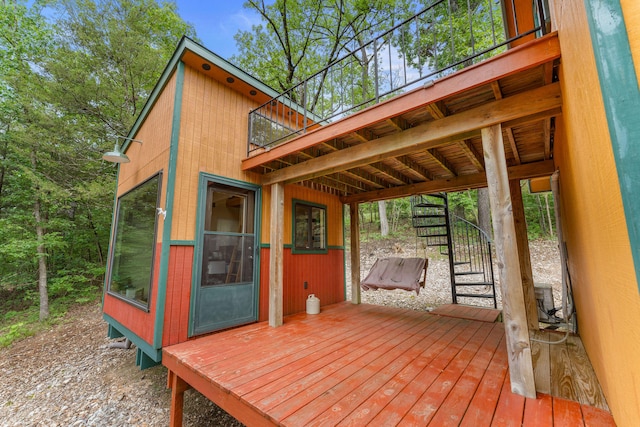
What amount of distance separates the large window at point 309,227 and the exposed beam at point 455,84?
1.93 m

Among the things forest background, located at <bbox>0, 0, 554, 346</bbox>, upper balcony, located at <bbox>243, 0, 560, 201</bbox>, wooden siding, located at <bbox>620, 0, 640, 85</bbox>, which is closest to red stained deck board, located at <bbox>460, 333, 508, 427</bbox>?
wooden siding, located at <bbox>620, 0, 640, 85</bbox>

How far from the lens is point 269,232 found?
420cm

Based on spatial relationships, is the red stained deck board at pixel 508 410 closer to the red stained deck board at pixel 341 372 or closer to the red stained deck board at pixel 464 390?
the red stained deck board at pixel 464 390

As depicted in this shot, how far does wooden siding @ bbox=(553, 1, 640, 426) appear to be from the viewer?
3.33 feet

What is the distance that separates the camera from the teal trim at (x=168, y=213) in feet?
9.73

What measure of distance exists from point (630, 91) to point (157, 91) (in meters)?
5.22

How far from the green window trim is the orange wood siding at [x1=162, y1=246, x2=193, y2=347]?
6.05ft

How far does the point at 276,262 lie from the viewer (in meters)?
3.79

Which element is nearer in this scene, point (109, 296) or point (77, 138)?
point (109, 296)

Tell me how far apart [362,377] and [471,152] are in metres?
2.81

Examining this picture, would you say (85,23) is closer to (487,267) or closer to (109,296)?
(109,296)

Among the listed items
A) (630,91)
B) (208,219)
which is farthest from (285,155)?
(630,91)

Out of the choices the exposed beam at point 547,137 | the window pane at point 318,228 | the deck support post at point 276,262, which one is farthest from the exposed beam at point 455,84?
the window pane at point 318,228

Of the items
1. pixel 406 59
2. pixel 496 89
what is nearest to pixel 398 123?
pixel 496 89
